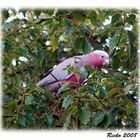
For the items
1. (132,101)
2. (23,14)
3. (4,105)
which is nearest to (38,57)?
(23,14)

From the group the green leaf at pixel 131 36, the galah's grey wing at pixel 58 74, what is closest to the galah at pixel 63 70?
the galah's grey wing at pixel 58 74

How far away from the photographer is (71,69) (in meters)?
2.51

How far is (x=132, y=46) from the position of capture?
8.59ft

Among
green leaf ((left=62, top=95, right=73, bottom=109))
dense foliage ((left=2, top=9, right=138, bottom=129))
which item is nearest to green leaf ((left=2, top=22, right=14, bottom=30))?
dense foliage ((left=2, top=9, right=138, bottom=129))

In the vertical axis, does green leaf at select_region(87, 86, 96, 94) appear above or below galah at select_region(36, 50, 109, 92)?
below

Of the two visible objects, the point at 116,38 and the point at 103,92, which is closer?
the point at 103,92

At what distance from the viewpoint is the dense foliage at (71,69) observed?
7.97ft

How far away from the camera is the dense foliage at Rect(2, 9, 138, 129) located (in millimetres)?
2430

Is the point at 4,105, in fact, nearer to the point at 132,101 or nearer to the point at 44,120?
the point at 44,120

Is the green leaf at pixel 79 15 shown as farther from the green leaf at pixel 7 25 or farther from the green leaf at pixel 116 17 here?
the green leaf at pixel 7 25

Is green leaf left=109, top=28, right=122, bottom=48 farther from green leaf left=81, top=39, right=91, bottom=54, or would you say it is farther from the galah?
the galah

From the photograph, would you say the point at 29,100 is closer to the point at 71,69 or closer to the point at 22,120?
the point at 22,120

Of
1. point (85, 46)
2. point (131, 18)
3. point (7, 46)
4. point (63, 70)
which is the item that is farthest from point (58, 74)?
point (131, 18)

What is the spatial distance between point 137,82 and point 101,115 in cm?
23
